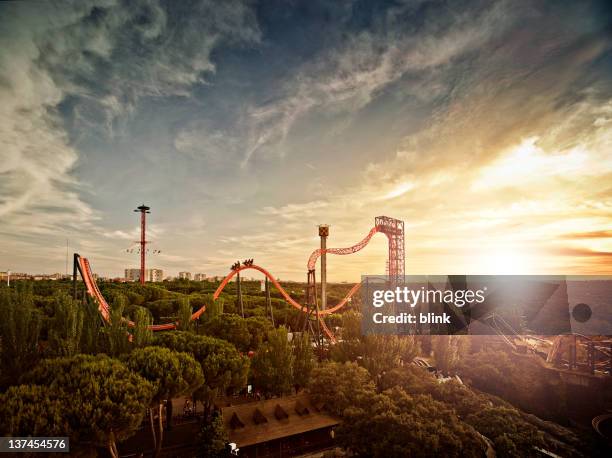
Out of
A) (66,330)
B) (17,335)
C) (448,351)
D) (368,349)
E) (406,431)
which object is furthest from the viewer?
(448,351)

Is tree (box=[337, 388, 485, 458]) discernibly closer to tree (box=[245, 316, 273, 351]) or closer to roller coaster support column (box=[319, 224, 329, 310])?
tree (box=[245, 316, 273, 351])

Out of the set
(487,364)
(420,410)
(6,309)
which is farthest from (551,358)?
(6,309)

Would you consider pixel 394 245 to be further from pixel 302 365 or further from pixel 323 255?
pixel 302 365

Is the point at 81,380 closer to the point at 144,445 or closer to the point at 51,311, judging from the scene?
the point at 144,445

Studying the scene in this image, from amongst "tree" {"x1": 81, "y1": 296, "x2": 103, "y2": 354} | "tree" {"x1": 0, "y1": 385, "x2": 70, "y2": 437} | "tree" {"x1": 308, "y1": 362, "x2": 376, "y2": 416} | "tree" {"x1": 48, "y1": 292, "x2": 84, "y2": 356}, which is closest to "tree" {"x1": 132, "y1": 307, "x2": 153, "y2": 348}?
"tree" {"x1": 81, "y1": 296, "x2": 103, "y2": 354}

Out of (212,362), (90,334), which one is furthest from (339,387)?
(90,334)

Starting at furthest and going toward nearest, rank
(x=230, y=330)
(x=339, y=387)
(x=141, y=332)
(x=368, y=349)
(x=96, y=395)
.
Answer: (x=368, y=349)
(x=230, y=330)
(x=339, y=387)
(x=141, y=332)
(x=96, y=395)
